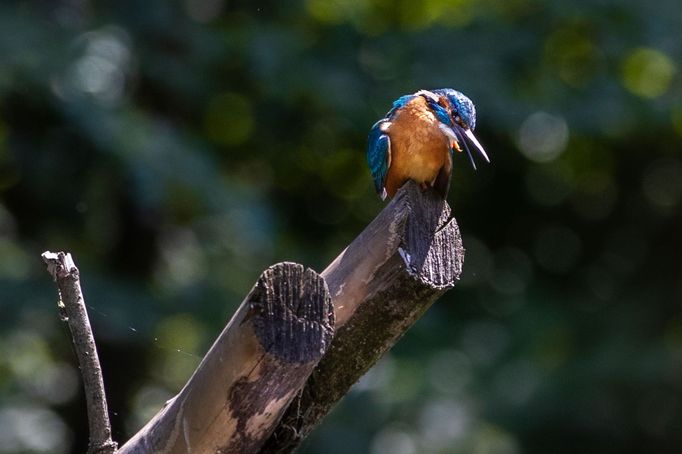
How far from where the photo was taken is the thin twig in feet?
7.02

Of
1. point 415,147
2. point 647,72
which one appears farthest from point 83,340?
point 647,72

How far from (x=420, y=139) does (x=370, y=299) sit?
954 mm

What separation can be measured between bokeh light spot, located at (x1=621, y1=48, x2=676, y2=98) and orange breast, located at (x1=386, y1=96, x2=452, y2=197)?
3.50 metres

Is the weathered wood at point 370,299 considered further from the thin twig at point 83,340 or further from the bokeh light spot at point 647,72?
the bokeh light spot at point 647,72

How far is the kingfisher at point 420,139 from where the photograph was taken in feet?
9.93

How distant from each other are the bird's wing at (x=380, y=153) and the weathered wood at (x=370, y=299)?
0.84 metres

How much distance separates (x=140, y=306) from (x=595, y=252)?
3.42m

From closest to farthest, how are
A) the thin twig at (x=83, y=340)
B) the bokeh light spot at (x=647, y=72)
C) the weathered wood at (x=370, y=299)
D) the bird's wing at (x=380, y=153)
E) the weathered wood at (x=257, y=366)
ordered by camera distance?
the weathered wood at (x=257, y=366)
the thin twig at (x=83, y=340)
the weathered wood at (x=370, y=299)
the bird's wing at (x=380, y=153)
the bokeh light spot at (x=647, y=72)

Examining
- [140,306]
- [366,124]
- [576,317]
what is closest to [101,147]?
[140,306]

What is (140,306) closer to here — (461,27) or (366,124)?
(366,124)

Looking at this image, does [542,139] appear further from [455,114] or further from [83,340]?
[83,340]

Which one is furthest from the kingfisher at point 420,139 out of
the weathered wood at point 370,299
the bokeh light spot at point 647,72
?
the bokeh light spot at point 647,72

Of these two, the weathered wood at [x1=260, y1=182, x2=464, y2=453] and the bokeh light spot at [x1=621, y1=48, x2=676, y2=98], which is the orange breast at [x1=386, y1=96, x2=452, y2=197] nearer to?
the weathered wood at [x1=260, y1=182, x2=464, y2=453]

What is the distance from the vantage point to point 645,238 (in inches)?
314
